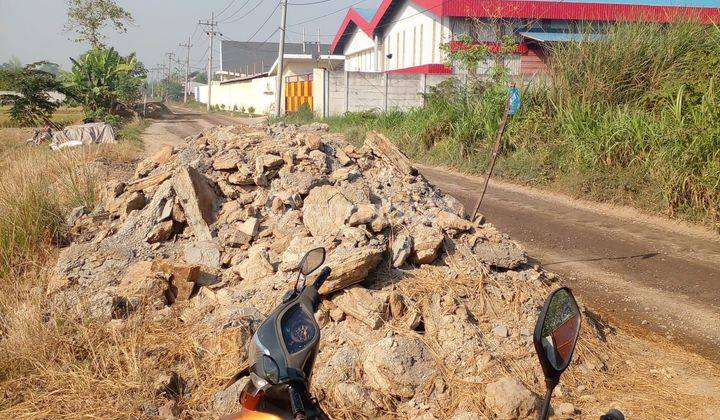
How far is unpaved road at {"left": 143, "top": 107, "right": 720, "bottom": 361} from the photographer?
5172 millimetres

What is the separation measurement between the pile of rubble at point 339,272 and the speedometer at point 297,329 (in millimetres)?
1704

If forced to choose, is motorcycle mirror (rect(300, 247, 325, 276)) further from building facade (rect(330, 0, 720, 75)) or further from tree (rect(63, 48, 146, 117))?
tree (rect(63, 48, 146, 117))

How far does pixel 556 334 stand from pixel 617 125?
9.52 metres

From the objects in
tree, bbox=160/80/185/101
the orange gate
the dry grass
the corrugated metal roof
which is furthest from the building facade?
tree, bbox=160/80/185/101

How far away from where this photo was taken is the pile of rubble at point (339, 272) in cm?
357

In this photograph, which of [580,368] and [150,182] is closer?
[580,368]

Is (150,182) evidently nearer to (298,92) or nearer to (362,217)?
(362,217)

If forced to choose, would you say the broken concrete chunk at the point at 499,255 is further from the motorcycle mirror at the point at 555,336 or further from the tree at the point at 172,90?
the tree at the point at 172,90

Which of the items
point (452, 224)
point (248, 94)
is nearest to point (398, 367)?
point (452, 224)

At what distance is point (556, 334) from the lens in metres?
1.57

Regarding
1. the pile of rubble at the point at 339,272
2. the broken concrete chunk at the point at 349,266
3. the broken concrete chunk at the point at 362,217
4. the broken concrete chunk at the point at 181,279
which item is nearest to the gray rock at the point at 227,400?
the pile of rubble at the point at 339,272

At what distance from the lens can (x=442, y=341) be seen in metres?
3.84

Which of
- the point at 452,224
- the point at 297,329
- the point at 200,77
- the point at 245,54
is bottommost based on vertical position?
the point at 452,224

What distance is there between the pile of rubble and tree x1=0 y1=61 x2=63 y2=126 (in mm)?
17981
